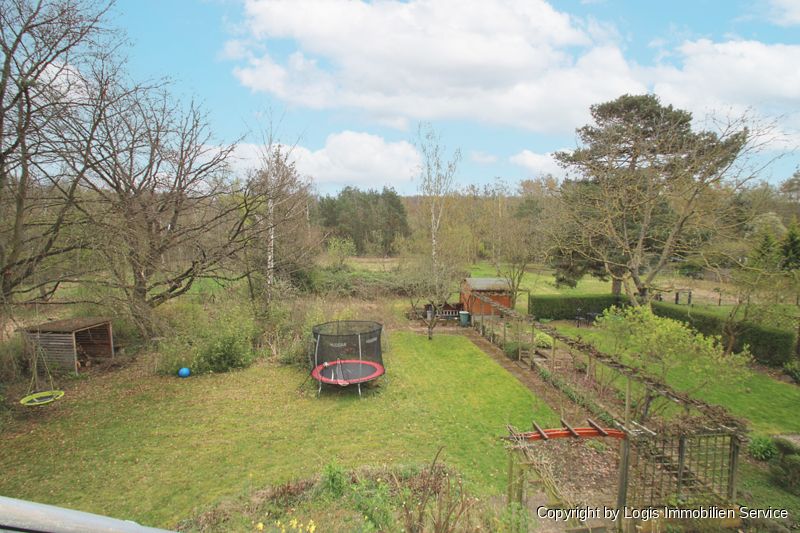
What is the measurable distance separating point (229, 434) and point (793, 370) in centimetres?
1472

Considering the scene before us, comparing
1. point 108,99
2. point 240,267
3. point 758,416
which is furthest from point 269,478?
point 758,416

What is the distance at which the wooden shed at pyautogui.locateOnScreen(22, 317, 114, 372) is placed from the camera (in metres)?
10.9

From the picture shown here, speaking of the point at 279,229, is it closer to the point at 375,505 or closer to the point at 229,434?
the point at 229,434

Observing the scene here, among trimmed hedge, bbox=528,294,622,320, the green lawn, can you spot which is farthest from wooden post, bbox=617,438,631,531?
trimmed hedge, bbox=528,294,622,320

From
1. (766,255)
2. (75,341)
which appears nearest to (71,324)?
(75,341)

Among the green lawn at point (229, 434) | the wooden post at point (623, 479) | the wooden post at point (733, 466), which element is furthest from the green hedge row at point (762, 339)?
the wooden post at point (623, 479)

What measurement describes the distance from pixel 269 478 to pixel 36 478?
11.9 feet

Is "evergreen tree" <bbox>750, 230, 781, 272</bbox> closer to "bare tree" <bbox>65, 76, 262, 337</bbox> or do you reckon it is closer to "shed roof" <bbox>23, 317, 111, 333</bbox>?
"bare tree" <bbox>65, 76, 262, 337</bbox>

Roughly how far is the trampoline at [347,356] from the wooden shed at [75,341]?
6367mm

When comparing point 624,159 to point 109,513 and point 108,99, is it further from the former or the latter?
point 109,513

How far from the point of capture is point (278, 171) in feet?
53.3

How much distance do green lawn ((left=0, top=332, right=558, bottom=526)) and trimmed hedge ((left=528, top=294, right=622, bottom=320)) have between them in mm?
8185

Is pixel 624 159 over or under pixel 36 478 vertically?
over

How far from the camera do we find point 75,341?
11273 mm
